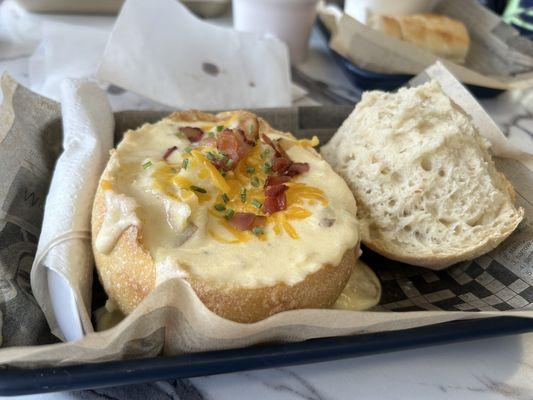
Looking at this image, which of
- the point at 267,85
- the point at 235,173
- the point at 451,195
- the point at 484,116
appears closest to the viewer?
the point at 235,173

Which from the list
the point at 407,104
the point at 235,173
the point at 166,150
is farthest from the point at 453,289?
Answer: the point at 166,150

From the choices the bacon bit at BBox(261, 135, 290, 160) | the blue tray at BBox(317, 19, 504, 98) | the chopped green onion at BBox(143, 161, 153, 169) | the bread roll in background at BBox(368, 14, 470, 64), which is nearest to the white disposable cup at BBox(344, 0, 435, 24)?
the bread roll in background at BBox(368, 14, 470, 64)

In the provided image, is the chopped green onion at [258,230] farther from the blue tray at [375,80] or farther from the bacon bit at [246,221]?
the blue tray at [375,80]

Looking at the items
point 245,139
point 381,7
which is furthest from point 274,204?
point 381,7

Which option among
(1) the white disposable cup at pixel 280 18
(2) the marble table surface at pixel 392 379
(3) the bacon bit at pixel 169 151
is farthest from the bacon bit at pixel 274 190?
(1) the white disposable cup at pixel 280 18

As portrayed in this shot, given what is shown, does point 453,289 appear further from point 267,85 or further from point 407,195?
point 267,85

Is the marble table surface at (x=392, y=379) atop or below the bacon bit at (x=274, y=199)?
below
